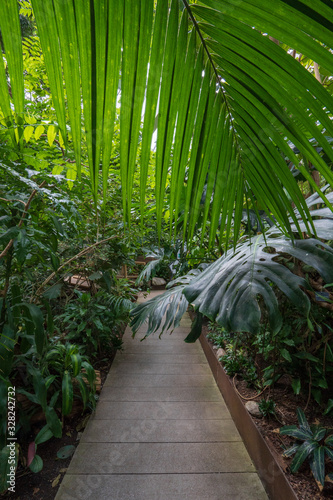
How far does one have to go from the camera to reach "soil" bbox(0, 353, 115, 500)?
120 cm

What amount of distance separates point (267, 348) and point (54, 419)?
135 centimetres

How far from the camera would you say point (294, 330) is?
5.52 feet

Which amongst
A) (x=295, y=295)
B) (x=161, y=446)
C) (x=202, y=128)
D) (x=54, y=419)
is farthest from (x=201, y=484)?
Result: (x=202, y=128)

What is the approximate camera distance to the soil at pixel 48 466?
Result: 3.93 feet

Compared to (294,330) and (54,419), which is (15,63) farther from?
(294,330)

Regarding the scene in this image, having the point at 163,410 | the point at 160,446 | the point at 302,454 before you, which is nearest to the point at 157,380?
the point at 163,410

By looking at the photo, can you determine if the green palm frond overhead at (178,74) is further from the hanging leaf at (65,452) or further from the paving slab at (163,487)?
the hanging leaf at (65,452)

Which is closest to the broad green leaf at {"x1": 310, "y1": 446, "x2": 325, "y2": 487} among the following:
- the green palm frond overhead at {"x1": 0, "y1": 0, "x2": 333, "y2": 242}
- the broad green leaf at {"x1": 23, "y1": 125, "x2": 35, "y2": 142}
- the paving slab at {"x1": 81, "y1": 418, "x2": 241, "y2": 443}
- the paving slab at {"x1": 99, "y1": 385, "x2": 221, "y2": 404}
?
the paving slab at {"x1": 81, "y1": 418, "x2": 241, "y2": 443}

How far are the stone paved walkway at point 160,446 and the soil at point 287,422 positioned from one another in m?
0.21

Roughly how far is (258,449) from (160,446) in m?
0.56

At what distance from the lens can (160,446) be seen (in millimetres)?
1509

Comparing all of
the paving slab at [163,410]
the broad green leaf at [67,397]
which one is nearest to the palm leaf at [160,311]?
the broad green leaf at [67,397]

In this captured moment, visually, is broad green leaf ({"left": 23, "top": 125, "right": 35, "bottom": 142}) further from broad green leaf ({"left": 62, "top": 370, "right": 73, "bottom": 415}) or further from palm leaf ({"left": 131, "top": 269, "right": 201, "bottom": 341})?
broad green leaf ({"left": 62, "top": 370, "right": 73, "bottom": 415})

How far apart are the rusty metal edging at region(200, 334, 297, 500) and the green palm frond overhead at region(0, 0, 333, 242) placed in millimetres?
1356
